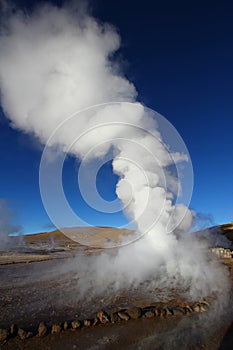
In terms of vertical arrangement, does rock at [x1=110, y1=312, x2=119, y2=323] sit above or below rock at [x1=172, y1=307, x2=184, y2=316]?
above

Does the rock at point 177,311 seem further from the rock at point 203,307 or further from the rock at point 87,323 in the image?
the rock at point 87,323

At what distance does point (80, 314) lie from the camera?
35.2 ft

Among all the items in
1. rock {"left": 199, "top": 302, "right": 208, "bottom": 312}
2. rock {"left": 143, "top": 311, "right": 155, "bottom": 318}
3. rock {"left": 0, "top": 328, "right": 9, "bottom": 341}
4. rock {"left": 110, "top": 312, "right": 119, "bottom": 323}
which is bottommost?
rock {"left": 199, "top": 302, "right": 208, "bottom": 312}

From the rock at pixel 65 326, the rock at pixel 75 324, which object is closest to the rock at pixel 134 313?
the rock at pixel 75 324

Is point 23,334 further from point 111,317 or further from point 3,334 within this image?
point 111,317

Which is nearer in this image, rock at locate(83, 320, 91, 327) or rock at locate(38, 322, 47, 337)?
rock at locate(38, 322, 47, 337)

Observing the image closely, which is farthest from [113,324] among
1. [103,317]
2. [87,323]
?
[87,323]

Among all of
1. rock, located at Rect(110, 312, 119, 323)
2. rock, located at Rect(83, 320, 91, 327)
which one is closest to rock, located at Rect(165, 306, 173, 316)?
rock, located at Rect(110, 312, 119, 323)

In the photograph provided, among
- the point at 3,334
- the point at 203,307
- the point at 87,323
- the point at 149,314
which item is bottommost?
the point at 203,307

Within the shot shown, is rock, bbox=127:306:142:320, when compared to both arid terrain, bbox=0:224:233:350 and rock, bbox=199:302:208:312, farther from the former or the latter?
rock, bbox=199:302:208:312

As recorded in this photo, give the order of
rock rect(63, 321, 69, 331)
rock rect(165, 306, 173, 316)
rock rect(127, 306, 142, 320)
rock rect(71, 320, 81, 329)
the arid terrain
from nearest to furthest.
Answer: the arid terrain → rock rect(63, 321, 69, 331) → rock rect(71, 320, 81, 329) → rock rect(127, 306, 142, 320) → rock rect(165, 306, 173, 316)

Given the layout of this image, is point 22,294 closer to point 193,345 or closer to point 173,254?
point 193,345

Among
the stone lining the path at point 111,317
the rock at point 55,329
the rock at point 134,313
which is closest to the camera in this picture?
the stone lining the path at point 111,317

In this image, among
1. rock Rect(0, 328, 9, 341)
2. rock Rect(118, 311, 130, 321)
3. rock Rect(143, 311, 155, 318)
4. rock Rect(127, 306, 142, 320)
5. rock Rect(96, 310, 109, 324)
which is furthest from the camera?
rock Rect(143, 311, 155, 318)
